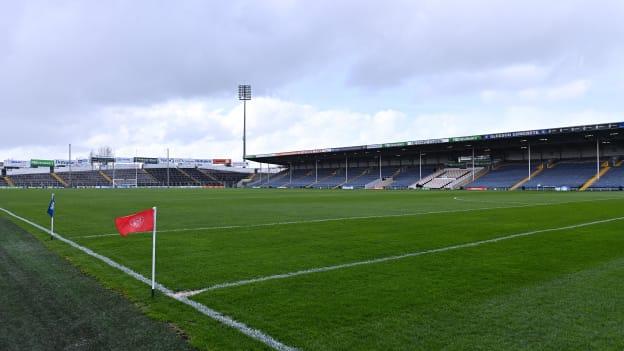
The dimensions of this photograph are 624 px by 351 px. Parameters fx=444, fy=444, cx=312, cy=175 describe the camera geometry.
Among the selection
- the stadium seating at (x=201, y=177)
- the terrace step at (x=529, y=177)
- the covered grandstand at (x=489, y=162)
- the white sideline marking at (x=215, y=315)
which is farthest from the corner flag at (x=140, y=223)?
the stadium seating at (x=201, y=177)

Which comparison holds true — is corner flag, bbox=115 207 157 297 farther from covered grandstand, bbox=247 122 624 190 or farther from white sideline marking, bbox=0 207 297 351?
covered grandstand, bbox=247 122 624 190

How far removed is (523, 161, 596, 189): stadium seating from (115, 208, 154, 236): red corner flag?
205ft

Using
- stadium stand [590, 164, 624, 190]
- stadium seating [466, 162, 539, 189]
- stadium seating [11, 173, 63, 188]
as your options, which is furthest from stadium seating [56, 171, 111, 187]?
stadium stand [590, 164, 624, 190]

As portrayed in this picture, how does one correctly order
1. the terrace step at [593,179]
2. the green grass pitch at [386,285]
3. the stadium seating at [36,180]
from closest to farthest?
1. the green grass pitch at [386,285]
2. the terrace step at [593,179]
3. the stadium seating at [36,180]

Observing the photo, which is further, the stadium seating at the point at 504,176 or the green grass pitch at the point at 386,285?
the stadium seating at the point at 504,176

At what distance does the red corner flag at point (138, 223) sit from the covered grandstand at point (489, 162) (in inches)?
2353

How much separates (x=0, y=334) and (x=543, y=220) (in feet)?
54.7

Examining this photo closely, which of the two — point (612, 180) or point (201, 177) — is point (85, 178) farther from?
point (612, 180)

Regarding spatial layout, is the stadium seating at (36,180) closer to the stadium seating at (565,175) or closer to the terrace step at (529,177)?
the terrace step at (529,177)

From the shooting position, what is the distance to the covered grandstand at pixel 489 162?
2340 inches

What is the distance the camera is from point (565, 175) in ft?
205

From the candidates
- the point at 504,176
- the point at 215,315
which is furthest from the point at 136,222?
the point at 504,176

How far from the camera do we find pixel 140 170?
125 metres

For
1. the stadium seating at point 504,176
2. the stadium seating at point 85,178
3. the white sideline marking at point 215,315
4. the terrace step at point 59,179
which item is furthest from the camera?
the stadium seating at point 85,178
